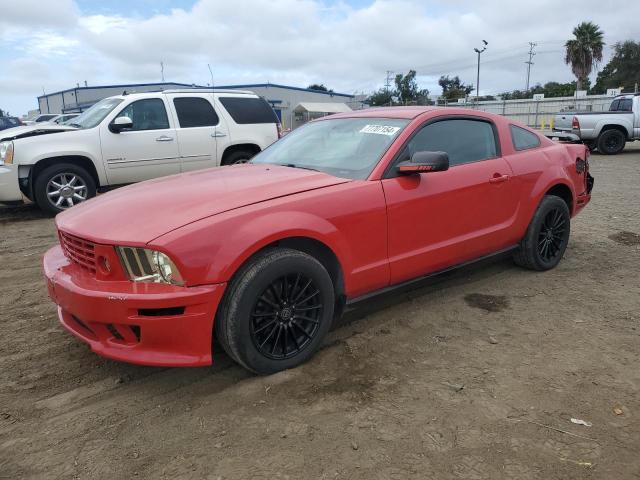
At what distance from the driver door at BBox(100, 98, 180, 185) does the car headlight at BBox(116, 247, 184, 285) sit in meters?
5.61

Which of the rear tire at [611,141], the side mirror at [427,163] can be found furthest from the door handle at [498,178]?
the rear tire at [611,141]

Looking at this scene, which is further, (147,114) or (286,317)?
(147,114)

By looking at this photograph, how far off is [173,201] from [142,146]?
210 inches

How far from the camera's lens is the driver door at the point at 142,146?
25.2ft

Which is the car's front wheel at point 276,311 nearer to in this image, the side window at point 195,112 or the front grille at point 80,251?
the front grille at point 80,251

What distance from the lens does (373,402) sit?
273 cm

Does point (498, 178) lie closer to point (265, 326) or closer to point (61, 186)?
point (265, 326)

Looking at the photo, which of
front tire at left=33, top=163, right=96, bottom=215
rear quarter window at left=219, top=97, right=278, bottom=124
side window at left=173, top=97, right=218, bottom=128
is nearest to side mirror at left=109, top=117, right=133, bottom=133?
front tire at left=33, top=163, right=96, bottom=215

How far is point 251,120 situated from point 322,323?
6.45 m

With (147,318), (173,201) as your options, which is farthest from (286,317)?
(173,201)

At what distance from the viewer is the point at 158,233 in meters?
2.61

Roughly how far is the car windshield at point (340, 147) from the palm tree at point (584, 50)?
55.0 m

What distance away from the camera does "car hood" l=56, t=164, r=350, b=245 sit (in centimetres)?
271

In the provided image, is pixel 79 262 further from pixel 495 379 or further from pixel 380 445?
pixel 495 379
